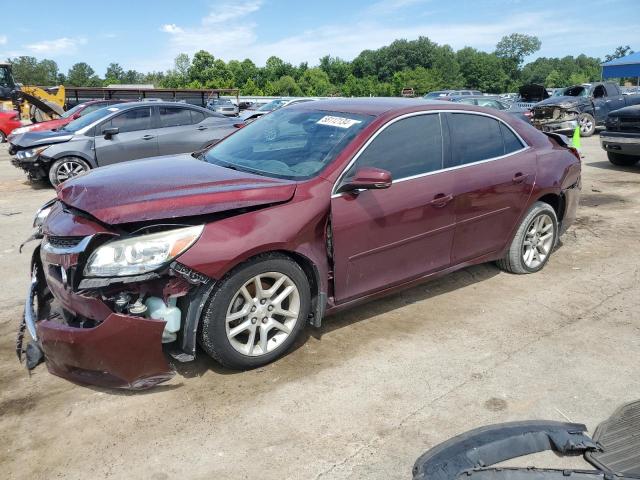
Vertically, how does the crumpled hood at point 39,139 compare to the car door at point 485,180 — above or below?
above

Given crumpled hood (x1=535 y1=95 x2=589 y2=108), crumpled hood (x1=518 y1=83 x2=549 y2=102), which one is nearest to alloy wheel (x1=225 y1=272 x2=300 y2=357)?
crumpled hood (x1=535 y1=95 x2=589 y2=108)

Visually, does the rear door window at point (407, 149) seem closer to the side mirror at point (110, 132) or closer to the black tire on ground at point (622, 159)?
the side mirror at point (110, 132)

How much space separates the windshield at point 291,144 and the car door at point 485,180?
911 millimetres

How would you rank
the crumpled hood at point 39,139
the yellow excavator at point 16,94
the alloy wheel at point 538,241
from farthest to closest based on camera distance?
the yellow excavator at point 16,94 < the crumpled hood at point 39,139 < the alloy wheel at point 538,241

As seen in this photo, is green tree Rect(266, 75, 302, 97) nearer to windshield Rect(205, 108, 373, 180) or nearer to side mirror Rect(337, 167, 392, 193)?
windshield Rect(205, 108, 373, 180)

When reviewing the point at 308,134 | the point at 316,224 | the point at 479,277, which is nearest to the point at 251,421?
the point at 316,224

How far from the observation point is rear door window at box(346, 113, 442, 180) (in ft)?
12.4

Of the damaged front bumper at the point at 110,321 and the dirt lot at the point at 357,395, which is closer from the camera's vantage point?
the dirt lot at the point at 357,395

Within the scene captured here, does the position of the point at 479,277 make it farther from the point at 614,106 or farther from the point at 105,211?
the point at 614,106

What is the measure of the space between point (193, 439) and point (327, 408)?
29.4 inches

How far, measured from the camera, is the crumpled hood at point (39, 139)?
960 cm

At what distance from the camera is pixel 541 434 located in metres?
2.75

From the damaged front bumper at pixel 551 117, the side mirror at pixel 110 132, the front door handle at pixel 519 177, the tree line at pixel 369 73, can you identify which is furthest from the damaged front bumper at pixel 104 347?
the tree line at pixel 369 73

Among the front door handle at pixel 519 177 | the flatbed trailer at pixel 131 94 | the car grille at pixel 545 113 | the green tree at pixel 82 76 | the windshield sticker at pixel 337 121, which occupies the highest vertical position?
the green tree at pixel 82 76
